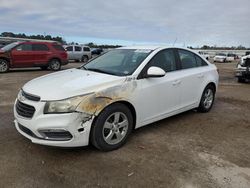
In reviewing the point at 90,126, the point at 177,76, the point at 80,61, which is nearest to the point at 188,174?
the point at 90,126

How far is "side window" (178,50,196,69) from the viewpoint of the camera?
546 centimetres

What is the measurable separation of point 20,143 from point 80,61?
76.0ft

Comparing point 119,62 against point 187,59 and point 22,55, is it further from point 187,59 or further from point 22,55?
point 22,55

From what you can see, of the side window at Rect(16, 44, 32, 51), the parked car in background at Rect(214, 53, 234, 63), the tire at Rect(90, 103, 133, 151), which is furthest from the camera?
the parked car in background at Rect(214, 53, 234, 63)

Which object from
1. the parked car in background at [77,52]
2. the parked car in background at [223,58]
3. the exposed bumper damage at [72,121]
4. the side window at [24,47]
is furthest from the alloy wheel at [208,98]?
the parked car in background at [223,58]

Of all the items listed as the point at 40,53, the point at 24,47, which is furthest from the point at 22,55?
the point at 40,53

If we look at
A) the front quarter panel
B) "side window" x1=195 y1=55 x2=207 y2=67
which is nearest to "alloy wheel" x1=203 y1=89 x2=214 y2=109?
"side window" x1=195 y1=55 x2=207 y2=67

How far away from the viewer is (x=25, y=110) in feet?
12.4

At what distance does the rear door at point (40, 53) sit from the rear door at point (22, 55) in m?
0.23

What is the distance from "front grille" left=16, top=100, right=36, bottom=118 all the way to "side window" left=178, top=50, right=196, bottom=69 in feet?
9.99

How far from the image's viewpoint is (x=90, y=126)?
3705 millimetres

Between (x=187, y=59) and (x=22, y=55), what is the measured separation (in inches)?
466

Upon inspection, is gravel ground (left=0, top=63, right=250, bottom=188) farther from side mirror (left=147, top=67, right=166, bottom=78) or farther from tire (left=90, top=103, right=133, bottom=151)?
side mirror (left=147, top=67, right=166, bottom=78)

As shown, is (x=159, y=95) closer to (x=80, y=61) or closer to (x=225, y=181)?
(x=225, y=181)
